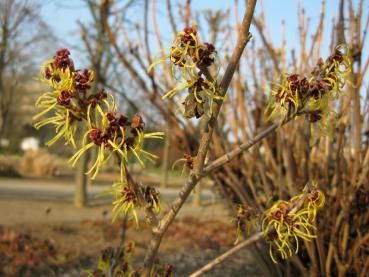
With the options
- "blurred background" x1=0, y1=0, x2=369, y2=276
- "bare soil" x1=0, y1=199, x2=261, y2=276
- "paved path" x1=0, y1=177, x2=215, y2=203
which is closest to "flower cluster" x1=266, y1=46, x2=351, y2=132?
"blurred background" x1=0, y1=0, x2=369, y2=276

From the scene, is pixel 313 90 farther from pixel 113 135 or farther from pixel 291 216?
pixel 113 135

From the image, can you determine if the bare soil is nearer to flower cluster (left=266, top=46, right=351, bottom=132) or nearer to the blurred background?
the blurred background

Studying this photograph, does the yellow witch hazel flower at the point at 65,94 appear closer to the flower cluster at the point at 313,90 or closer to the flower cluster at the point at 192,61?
the flower cluster at the point at 192,61

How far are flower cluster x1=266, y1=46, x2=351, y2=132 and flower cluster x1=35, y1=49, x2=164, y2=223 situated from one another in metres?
0.32

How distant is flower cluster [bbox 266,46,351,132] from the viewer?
3.06 feet

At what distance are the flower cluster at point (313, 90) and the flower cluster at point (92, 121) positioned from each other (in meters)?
0.32

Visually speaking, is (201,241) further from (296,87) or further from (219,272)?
(296,87)

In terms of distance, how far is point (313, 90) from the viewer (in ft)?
3.13

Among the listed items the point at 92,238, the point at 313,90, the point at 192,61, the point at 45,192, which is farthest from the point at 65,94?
the point at 45,192

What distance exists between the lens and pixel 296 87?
36.4 inches

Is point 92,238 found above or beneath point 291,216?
beneath

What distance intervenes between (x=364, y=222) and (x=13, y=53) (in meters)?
14.0

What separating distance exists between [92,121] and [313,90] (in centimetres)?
50

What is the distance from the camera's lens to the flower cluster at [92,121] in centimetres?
79
